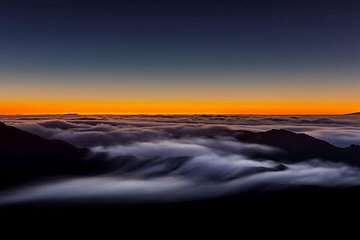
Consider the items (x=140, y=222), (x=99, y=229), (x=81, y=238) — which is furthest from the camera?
(x=140, y=222)

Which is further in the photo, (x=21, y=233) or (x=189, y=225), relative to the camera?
(x=189, y=225)

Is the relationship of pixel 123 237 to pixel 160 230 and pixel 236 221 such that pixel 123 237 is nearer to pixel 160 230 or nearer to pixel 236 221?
pixel 160 230

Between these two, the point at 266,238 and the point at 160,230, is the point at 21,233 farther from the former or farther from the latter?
the point at 266,238

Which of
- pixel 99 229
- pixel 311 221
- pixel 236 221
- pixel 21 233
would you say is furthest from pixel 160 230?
pixel 311 221

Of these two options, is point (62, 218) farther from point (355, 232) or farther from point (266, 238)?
point (355, 232)

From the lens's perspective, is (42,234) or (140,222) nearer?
(42,234)

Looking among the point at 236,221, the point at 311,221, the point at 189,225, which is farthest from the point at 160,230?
the point at 311,221

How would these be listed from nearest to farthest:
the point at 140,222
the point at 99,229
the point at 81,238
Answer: the point at 81,238 < the point at 99,229 < the point at 140,222
